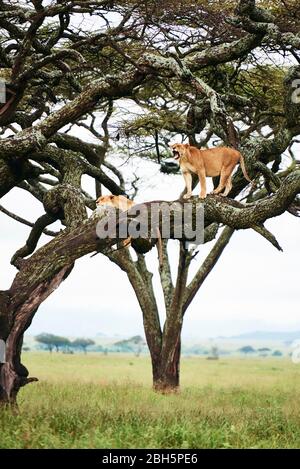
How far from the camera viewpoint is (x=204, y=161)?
37.3 ft

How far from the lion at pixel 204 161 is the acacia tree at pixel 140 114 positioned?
235 mm

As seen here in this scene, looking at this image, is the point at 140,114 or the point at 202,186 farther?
the point at 140,114

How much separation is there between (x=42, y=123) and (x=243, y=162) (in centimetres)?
297

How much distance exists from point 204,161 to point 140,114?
5135 mm

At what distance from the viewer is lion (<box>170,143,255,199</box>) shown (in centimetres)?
1127

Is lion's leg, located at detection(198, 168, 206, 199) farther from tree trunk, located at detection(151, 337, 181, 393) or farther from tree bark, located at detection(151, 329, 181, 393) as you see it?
tree trunk, located at detection(151, 337, 181, 393)

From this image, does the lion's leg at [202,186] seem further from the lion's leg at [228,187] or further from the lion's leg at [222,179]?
the lion's leg at [228,187]

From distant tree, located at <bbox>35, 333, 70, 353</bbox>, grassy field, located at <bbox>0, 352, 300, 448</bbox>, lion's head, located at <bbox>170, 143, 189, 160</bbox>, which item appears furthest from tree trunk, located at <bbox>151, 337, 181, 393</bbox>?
distant tree, located at <bbox>35, 333, 70, 353</bbox>

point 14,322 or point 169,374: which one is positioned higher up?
point 14,322

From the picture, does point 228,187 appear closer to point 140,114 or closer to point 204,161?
point 204,161

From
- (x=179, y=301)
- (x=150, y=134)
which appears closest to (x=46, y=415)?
(x=179, y=301)

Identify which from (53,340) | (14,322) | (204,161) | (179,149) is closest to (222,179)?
(204,161)

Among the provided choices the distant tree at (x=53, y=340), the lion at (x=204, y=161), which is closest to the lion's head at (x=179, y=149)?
the lion at (x=204, y=161)

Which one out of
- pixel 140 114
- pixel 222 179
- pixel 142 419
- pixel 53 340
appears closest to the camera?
pixel 142 419
